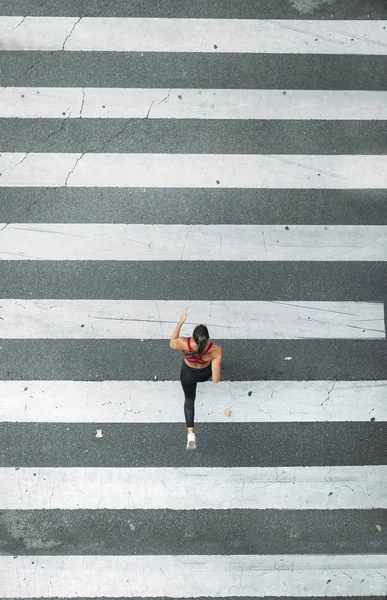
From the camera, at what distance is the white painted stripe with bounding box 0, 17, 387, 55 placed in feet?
18.3

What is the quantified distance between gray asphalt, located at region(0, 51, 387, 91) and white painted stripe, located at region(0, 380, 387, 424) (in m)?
3.37

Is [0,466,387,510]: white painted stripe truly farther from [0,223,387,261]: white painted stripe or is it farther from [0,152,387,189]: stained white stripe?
[0,152,387,189]: stained white stripe

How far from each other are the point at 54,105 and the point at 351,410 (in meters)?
4.83

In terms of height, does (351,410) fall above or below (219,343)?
below

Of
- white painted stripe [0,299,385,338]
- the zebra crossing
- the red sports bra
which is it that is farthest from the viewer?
white painted stripe [0,299,385,338]

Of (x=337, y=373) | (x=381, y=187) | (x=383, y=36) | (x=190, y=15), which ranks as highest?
(x=190, y=15)

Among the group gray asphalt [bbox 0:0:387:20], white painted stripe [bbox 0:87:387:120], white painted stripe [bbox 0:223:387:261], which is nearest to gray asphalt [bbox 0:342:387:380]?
white painted stripe [bbox 0:223:387:261]

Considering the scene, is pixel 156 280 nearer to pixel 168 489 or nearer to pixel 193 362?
pixel 193 362

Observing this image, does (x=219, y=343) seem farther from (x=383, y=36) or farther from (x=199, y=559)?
(x=383, y=36)

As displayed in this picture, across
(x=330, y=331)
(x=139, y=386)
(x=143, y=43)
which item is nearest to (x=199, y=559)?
(x=139, y=386)

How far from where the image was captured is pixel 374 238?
18.3ft

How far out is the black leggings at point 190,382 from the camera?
4.96 m

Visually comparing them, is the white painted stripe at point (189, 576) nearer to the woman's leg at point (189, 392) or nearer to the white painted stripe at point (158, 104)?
the woman's leg at point (189, 392)

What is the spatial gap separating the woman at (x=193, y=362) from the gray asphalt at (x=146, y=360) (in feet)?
1.39
